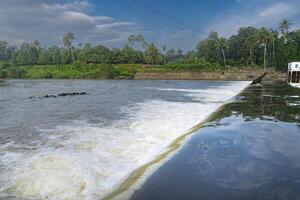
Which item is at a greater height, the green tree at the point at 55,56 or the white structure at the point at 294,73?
the green tree at the point at 55,56

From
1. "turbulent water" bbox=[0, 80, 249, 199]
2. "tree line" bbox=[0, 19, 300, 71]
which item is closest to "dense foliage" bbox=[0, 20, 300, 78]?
"tree line" bbox=[0, 19, 300, 71]

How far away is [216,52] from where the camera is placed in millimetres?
119562

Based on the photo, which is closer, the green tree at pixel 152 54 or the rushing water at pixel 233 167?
the rushing water at pixel 233 167

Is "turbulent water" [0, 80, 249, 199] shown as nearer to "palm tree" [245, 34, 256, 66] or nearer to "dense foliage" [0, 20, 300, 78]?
"dense foliage" [0, 20, 300, 78]

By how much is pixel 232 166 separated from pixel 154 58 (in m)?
112

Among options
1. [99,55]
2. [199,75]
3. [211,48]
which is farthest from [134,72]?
[211,48]

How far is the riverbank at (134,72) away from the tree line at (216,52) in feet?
18.4

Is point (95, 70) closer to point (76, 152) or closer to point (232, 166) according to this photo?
point (76, 152)

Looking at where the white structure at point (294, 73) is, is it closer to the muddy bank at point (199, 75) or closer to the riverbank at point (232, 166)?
the riverbank at point (232, 166)

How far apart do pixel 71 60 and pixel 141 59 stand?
107 ft

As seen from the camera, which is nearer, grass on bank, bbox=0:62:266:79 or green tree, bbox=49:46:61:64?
grass on bank, bbox=0:62:266:79

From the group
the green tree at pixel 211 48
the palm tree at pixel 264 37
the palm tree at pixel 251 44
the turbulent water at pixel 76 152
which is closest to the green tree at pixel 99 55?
the green tree at pixel 211 48

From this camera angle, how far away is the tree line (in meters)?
96.4

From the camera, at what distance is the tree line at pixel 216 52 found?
96375mm
